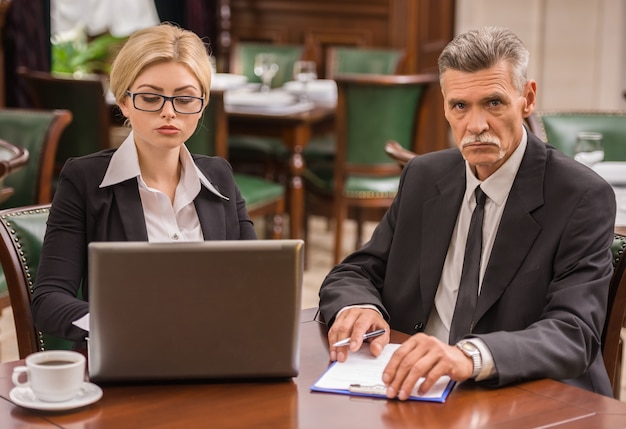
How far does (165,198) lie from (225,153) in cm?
260

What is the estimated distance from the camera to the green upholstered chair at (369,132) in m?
4.91

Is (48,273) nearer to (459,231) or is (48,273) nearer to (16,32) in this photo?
(459,231)

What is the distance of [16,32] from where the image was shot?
5602 millimetres

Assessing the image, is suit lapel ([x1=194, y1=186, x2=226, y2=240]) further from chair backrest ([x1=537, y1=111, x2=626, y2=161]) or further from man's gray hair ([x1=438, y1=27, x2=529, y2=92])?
chair backrest ([x1=537, y1=111, x2=626, y2=161])

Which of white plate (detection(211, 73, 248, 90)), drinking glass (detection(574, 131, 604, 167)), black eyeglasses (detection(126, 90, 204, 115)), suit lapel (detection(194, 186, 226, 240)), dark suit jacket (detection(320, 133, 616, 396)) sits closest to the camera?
dark suit jacket (detection(320, 133, 616, 396))

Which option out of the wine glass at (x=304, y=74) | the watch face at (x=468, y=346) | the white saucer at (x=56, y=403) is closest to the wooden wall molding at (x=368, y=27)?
the wine glass at (x=304, y=74)

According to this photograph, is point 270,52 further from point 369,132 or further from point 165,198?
point 165,198

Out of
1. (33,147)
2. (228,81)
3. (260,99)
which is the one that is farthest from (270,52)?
(33,147)

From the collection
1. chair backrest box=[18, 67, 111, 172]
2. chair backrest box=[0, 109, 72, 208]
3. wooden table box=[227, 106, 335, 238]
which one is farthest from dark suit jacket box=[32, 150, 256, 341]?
wooden table box=[227, 106, 335, 238]

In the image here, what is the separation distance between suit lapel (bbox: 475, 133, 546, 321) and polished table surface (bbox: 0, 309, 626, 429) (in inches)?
12.8

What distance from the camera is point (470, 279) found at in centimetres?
202

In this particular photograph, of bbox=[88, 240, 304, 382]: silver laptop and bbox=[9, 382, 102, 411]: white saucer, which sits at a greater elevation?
bbox=[88, 240, 304, 382]: silver laptop

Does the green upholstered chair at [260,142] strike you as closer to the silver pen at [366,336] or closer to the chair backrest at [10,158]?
the chair backrest at [10,158]

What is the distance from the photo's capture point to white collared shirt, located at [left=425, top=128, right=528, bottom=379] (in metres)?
2.02
